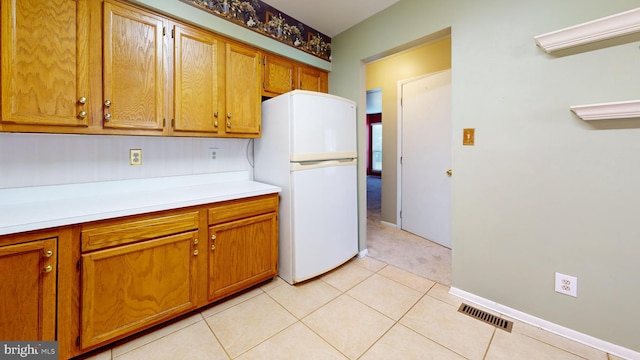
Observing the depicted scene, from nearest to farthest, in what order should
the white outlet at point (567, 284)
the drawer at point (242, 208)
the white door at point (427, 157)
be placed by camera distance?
the white outlet at point (567, 284)
the drawer at point (242, 208)
the white door at point (427, 157)

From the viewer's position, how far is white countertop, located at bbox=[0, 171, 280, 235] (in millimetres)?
1180

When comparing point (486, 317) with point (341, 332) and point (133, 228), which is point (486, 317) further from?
point (133, 228)

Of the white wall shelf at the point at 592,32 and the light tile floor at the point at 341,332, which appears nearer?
the white wall shelf at the point at 592,32

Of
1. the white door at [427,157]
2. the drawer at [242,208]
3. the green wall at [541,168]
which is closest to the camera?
the green wall at [541,168]

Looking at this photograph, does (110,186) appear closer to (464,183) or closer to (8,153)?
(8,153)

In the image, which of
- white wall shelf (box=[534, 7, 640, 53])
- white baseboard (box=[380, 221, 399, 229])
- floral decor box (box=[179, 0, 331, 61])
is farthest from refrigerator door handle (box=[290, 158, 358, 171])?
white baseboard (box=[380, 221, 399, 229])

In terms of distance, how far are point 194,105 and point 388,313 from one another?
6.85 ft

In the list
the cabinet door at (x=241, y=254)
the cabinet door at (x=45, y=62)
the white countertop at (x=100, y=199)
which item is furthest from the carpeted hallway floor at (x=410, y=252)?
the cabinet door at (x=45, y=62)

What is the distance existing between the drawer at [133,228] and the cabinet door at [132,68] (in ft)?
2.09

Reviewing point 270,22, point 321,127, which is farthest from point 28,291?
point 270,22

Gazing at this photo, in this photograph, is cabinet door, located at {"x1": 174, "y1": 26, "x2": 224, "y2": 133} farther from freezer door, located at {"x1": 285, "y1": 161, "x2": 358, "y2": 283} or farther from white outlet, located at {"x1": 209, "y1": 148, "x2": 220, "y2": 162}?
freezer door, located at {"x1": 285, "y1": 161, "x2": 358, "y2": 283}

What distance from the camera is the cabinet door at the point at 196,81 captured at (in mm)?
1758

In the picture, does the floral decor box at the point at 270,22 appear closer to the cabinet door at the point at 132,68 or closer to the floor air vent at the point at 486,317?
the cabinet door at the point at 132,68

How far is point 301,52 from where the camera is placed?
2.49 m
